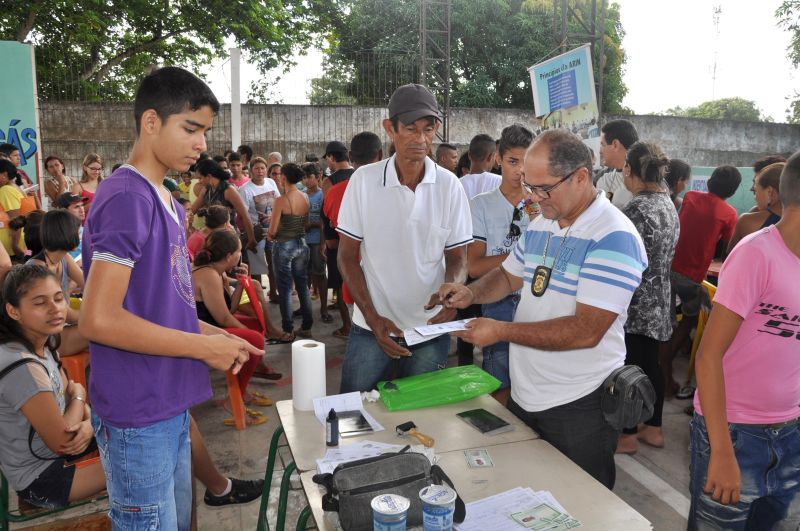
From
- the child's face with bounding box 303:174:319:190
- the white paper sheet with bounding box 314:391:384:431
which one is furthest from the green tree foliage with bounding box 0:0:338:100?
the white paper sheet with bounding box 314:391:384:431

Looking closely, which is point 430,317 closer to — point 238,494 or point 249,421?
point 238,494

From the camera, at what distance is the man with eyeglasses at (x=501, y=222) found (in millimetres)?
3268

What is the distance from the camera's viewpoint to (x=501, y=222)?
3.35 meters

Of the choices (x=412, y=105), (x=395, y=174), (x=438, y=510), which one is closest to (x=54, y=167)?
Answer: (x=395, y=174)

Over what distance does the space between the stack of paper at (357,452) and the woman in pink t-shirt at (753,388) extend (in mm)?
874

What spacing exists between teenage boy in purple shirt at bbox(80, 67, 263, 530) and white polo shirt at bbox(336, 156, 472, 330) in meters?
1.07

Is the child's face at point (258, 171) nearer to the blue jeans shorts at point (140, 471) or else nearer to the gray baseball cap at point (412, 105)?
the gray baseball cap at point (412, 105)

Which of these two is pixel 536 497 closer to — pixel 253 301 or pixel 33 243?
pixel 253 301

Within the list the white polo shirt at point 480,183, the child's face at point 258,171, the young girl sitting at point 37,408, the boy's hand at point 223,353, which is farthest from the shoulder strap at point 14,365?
the child's face at point 258,171

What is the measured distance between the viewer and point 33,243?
4441mm

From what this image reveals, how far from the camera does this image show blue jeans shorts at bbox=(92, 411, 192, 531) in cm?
164

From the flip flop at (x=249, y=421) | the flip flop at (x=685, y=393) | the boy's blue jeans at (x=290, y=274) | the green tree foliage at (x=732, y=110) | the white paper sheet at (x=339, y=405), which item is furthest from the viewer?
the green tree foliage at (x=732, y=110)

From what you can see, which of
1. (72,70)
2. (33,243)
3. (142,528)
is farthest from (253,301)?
(72,70)

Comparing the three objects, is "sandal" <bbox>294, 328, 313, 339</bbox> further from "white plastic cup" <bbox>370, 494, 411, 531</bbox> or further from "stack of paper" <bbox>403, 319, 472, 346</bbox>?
"white plastic cup" <bbox>370, 494, 411, 531</bbox>
